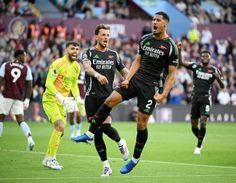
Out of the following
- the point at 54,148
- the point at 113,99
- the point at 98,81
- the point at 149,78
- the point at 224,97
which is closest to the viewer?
the point at 113,99

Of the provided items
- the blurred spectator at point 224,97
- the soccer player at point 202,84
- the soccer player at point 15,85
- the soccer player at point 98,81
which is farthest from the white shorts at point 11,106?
the blurred spectator at point 224,97

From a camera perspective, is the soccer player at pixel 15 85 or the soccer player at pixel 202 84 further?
the soccer player at pixel 202 84

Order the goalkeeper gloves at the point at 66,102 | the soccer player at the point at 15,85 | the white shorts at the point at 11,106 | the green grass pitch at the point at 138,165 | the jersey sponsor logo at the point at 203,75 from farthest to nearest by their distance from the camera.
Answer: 1. the jersey sponsor logo at the point at 203,75
2. the white shorts at the point at 11,106
3. the soccer player at the point at 15,85
4. the goalkeeper gloves at the point at 66,102
5. the green grass pitch at the point at 138,165

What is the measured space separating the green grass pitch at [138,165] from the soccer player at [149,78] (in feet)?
4.17

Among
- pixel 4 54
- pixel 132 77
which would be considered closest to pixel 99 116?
pixel 132 77

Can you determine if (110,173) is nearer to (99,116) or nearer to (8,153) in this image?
(99,116)

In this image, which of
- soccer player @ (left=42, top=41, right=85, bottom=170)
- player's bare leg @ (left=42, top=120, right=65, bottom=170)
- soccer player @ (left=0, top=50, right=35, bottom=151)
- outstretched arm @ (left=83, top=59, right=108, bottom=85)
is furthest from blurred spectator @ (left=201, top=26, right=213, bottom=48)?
outstretched arm @ (left=83, top=59, right=108, bottom=85)

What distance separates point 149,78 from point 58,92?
2792 mm

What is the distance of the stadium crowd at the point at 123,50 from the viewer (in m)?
34.8

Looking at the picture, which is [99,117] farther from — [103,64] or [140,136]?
[103,64]

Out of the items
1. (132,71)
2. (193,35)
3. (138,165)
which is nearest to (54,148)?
(138,165)

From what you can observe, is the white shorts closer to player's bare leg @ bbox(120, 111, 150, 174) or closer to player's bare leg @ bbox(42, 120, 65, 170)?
player's bare leg @ bbox(42, 120, 65, 170)

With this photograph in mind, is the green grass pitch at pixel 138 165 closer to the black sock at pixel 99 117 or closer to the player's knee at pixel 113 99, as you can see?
the black sock at pixel 99 117

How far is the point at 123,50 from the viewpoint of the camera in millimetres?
38750
